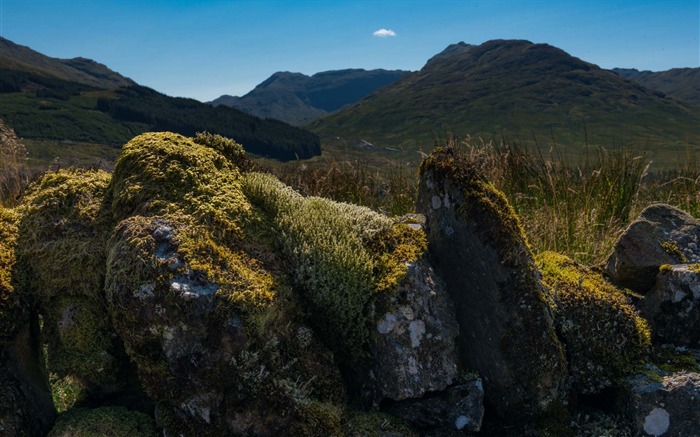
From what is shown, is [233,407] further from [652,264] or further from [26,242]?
[652,264]

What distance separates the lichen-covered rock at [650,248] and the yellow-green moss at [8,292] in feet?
22.3

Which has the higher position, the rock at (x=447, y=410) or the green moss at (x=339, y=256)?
the green moss at (x=339, y=256)

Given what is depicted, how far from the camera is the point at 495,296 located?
495 centimetres

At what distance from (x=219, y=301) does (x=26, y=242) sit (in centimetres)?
239

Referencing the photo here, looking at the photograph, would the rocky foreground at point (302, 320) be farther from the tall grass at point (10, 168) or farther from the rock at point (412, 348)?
the tall grass at point (10, 168)

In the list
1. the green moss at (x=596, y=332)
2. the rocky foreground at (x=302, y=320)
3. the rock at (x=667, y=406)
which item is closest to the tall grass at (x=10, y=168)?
the rocky foreground at (x=302, y=320)

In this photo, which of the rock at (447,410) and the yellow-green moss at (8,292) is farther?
the rock at (447,410)

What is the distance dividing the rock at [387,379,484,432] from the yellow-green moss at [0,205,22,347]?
12.1 feet

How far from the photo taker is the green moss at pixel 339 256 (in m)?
4.79

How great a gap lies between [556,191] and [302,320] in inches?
318

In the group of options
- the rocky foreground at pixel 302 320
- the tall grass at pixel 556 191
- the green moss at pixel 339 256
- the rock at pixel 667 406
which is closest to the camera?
the rocky foreground at pixel 302 320

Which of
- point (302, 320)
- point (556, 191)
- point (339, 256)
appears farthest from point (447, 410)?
point (556, 191)

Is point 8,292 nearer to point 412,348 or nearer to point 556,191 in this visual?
point 412,348

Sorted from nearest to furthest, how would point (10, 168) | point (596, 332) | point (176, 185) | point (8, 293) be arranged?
point (8, 293)
point (176, 185)
point (596, 332)
point (10, 168)
